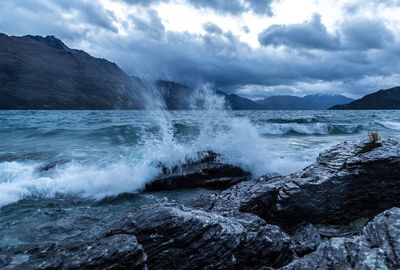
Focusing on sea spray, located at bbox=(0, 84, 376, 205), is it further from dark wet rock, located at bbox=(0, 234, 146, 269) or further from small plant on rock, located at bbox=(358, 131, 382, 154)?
dark wet rock, located at bbox=(0, 234, 146, 269)

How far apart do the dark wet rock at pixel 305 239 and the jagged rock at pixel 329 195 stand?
429mm

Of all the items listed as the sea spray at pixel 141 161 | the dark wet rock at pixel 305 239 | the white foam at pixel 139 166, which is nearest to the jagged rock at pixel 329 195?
the dark wet rock at pixel 305 239

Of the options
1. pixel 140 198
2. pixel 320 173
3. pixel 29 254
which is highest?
pixel 320 173

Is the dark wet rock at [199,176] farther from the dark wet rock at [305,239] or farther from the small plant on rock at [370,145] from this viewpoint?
the dark wet rock at [305,239]

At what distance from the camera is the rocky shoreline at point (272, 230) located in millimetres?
5188

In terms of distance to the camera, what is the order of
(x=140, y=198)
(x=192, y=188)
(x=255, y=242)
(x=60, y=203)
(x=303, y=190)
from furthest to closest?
(x=192, y=188) < (x=140, y=198) < (x=60, y=203) < (x=303, y=190) < (x=255, y=242)

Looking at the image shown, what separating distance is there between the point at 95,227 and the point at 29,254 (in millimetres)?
3604

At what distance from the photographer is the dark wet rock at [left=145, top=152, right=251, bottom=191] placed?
1452cm

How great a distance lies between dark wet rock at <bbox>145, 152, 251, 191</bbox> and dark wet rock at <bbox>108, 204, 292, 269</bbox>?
7458mm

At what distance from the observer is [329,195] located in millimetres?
9438

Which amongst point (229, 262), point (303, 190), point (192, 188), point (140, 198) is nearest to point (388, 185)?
point (303, 190)

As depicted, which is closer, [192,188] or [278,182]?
[278,182]

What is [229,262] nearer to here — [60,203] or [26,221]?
[26,221]

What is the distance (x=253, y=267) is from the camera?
6602mm
